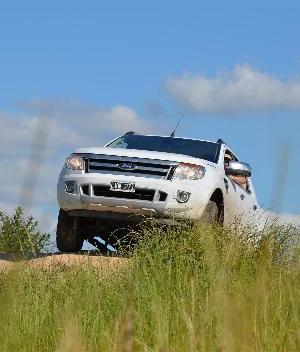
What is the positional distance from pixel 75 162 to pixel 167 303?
591 cm

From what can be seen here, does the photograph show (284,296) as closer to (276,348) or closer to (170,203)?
(276,348)

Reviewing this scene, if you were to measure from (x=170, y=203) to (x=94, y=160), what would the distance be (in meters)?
→ 1.09

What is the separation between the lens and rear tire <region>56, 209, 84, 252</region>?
12.1m

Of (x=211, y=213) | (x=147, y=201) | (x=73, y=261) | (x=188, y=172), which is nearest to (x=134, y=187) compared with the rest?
(x=147, y=201)

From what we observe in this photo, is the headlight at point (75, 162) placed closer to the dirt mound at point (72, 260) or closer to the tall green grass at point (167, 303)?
the dirt mound at point (72, 260)

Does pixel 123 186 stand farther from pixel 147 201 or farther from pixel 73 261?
pixel 73 261

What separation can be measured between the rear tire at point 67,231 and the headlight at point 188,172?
4.95 ft

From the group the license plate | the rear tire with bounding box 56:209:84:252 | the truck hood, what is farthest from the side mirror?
the rear tire with bounding box 56:209:84:252

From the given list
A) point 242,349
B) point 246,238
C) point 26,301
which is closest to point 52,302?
point 26,301

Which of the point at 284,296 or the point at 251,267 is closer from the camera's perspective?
the point at 284,296

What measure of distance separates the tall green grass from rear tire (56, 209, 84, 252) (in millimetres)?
1132

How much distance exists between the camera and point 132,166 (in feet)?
37.8

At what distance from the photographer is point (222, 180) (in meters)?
12.2

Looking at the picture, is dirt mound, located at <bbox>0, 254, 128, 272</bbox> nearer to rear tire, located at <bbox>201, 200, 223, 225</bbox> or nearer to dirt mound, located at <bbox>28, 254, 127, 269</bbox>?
dirt mound, located at <bbox>28, 254, 127, 269</bbox>
